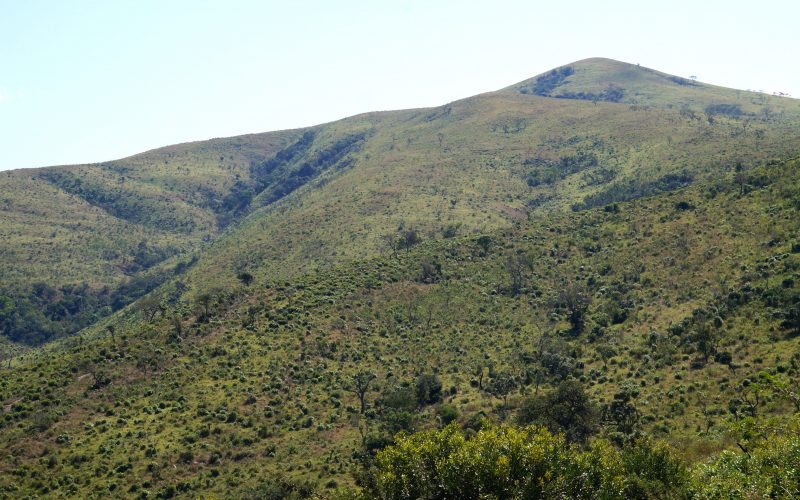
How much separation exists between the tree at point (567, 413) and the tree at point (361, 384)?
18989 millimetres

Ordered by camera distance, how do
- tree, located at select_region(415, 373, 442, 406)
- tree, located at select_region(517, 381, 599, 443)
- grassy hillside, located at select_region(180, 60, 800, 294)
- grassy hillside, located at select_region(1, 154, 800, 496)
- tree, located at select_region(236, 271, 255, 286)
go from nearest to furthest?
tree, located at select_region(517, 381, 599, 443) < grassy hillside, located at select_region(1, 154, 800, 496) < tree, located at select_region(415, 373, 442, 406) < tree, located at select_region(236, 271, 255, 286) < grassy hillside, located at select_region(180, 60, 800, 294)

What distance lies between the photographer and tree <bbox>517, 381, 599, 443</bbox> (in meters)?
49.0

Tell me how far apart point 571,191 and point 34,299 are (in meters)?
137

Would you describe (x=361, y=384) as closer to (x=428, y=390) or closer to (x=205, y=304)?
(x=428, y=390)

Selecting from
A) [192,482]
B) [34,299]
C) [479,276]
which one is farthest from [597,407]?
[34,299]

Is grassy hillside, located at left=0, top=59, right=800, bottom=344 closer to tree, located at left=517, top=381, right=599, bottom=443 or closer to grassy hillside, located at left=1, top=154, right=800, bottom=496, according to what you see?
grassy hillside, located at left=1, top=154, right=800, bottom=496

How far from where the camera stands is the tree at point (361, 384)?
65.0 meters

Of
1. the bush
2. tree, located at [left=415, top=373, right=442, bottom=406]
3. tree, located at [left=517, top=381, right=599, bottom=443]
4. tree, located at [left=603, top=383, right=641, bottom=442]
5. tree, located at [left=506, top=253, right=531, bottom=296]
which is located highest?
the bush

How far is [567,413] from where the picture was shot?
165ft

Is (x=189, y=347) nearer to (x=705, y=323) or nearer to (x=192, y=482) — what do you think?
(x=192, y=482)

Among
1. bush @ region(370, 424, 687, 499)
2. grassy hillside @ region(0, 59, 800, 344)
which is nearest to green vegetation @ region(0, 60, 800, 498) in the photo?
bush @ region(370, 424, 687, 499)

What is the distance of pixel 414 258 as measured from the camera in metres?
102

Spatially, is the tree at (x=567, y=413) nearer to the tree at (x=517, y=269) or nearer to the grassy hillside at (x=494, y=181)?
the tree at (x=517, y=269)

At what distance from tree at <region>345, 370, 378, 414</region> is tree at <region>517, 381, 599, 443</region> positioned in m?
19.0
